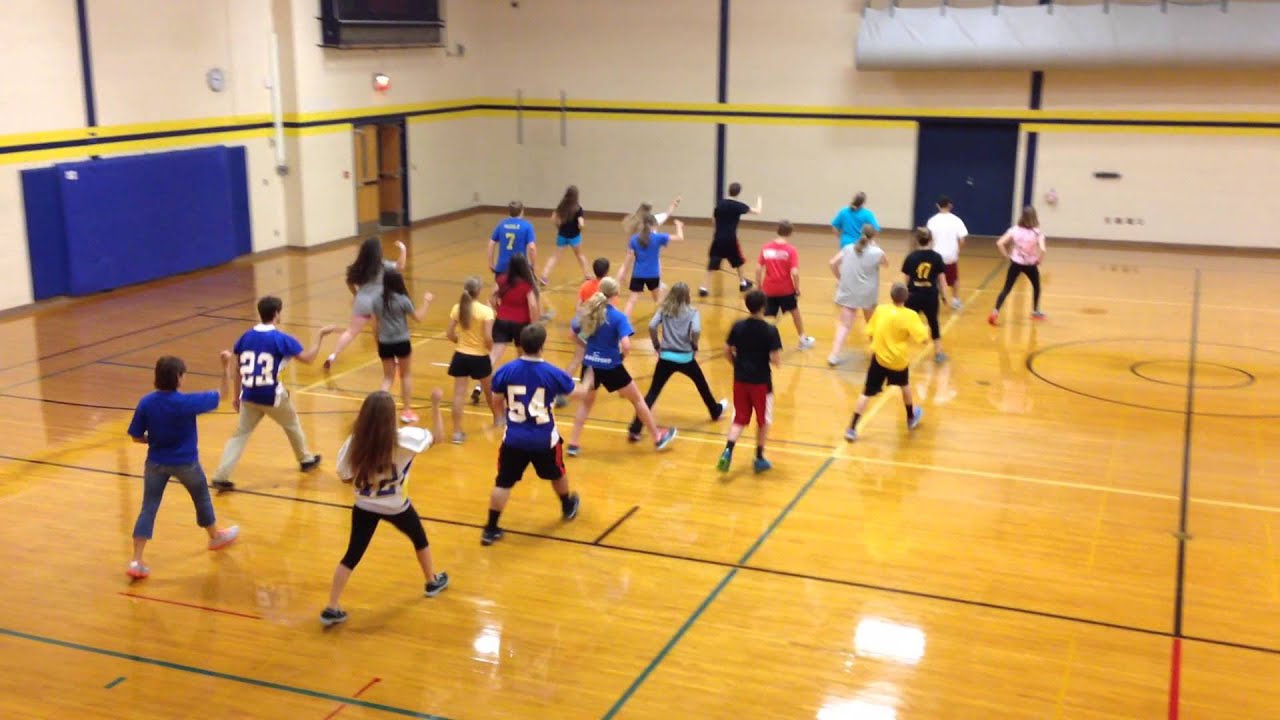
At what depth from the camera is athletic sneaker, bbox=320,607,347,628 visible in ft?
24.3

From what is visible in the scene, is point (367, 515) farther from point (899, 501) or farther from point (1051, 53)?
point (1051, 53)

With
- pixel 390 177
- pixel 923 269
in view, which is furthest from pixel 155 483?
pixel 390 177

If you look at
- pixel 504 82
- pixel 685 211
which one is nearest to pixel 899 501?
pixel 685 211

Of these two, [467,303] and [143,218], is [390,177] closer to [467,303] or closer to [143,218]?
[143,218]

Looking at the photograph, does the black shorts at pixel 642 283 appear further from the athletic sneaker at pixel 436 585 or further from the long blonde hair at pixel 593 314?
the athletic sneaker at pixel 436 585

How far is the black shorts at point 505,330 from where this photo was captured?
37.5ft

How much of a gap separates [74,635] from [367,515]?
1947 millimetres

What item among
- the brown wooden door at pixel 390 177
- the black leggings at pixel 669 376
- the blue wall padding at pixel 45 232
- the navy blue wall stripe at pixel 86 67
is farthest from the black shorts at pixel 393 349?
the brown wooden door at pixel 390 177

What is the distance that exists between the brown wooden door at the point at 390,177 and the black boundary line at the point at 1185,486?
15109 mm

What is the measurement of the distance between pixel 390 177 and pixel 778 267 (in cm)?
1260

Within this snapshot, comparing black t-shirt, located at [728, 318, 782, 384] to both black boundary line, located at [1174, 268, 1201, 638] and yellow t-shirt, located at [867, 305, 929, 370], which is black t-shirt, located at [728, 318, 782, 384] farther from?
black boundary line, located at [1174, 268, 1201, 638]

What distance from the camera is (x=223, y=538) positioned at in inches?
339

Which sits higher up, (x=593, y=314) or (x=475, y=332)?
(x=593, y=314)

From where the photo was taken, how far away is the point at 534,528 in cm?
898
